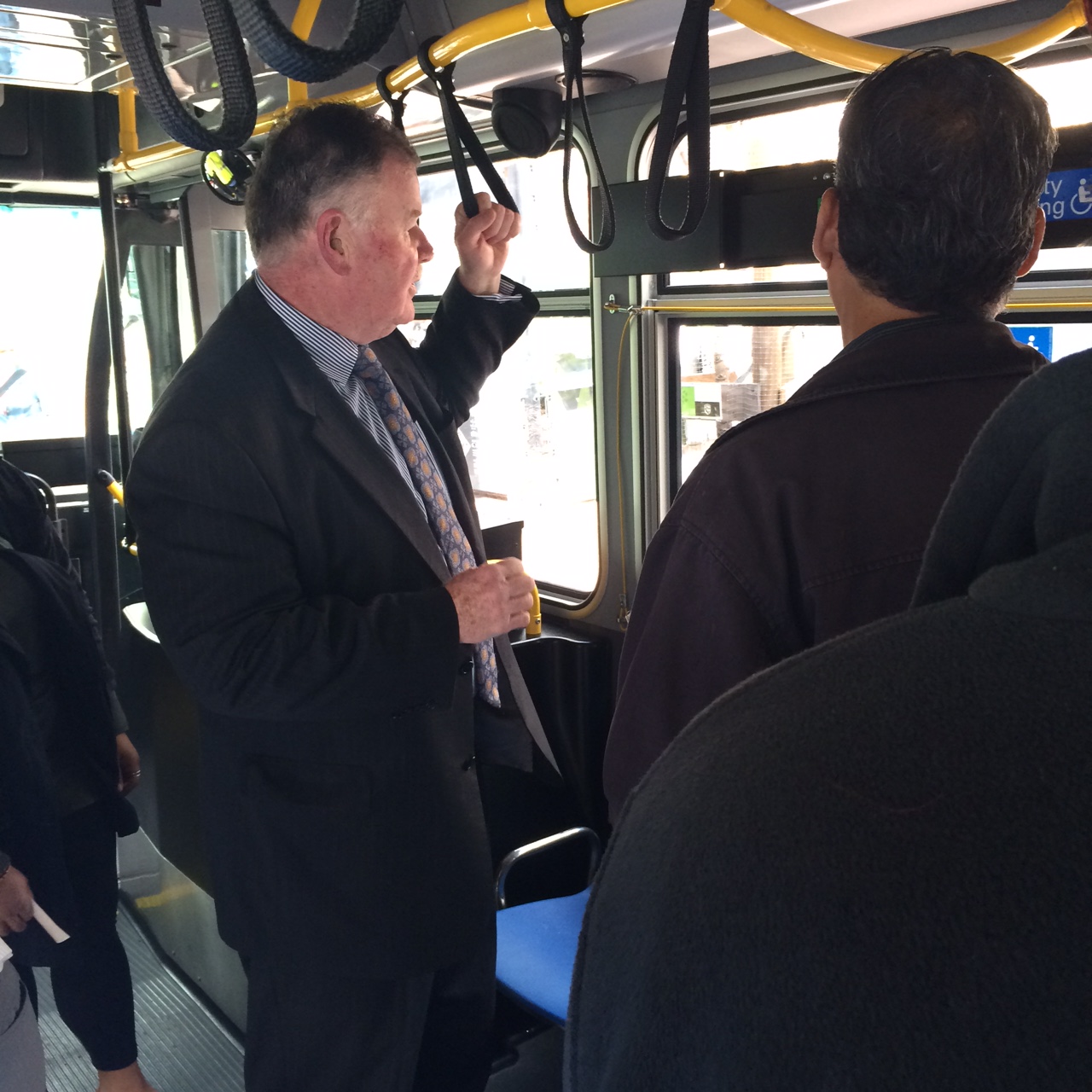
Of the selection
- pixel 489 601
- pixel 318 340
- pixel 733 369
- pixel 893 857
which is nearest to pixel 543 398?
pixel 733 369

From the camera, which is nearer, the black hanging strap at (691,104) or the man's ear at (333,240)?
the black hanging strap at (691,104)

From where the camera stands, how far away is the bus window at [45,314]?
14.8 ft

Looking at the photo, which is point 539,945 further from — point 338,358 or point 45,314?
point 45,314

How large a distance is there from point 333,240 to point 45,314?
3423 mm

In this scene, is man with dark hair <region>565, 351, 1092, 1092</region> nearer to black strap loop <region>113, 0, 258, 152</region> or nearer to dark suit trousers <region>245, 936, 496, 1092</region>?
black strap loop <region>113, 0, 258, 152</region>

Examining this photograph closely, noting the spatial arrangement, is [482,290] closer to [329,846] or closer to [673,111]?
[673,111]

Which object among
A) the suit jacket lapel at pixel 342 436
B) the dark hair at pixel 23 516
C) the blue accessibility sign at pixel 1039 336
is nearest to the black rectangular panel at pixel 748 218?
the blue accessibility sign at pixel 1039 336

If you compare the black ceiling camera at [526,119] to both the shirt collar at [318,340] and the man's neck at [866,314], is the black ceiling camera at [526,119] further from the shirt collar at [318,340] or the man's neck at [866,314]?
the man's neck at [866,314]

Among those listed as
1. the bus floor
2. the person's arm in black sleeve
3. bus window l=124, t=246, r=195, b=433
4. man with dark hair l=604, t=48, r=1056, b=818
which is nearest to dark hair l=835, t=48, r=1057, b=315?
man with dark hair l=604, t=48, r=1056, b=818

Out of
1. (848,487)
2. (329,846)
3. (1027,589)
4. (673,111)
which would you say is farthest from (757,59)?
(1027,589)

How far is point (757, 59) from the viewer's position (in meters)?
2.41

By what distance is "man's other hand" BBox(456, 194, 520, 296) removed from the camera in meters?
2.09

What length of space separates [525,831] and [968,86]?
2.45 metres

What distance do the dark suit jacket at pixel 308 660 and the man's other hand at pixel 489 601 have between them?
0.03 meters
